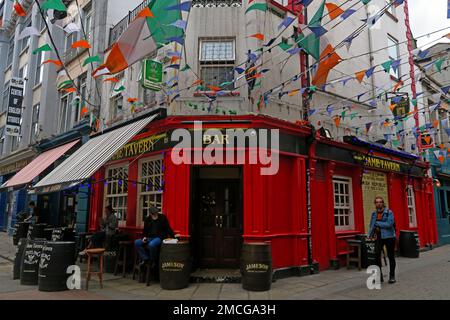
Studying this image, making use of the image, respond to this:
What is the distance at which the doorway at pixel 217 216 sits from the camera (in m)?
8.80

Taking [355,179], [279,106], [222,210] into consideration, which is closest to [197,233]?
[222,210]

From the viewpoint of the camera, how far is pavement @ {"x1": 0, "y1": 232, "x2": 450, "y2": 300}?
6602 mm

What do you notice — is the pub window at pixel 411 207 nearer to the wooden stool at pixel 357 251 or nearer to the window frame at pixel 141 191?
the wooden stool at pixel 357 251

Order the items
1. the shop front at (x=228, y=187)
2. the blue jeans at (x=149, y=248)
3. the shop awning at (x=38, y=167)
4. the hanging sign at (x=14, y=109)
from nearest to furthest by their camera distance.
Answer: the blue jeans at (x=149, y=248), the shop front at (x=228, y=187), the shop awning at (x=38, y=167), the hanging sign at (x=14, y=109)

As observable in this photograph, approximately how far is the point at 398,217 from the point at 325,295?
26.1 ft

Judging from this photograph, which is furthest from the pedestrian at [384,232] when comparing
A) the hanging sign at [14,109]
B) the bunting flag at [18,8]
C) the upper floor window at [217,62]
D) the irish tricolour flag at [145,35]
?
the hanging sign at [14,109]

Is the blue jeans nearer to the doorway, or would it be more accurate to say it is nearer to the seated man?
the seated man

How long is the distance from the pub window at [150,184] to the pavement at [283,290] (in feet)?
6.85

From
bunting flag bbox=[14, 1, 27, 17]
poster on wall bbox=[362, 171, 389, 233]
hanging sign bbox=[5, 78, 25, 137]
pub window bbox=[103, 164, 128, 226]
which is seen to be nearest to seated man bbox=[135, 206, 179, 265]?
pub window bbox=[103, 164, 128, 226]

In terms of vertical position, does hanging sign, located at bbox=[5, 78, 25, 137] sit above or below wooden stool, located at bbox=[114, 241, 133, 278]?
above

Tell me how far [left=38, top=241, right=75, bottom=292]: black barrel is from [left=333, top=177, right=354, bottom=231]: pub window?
7.72 metres
